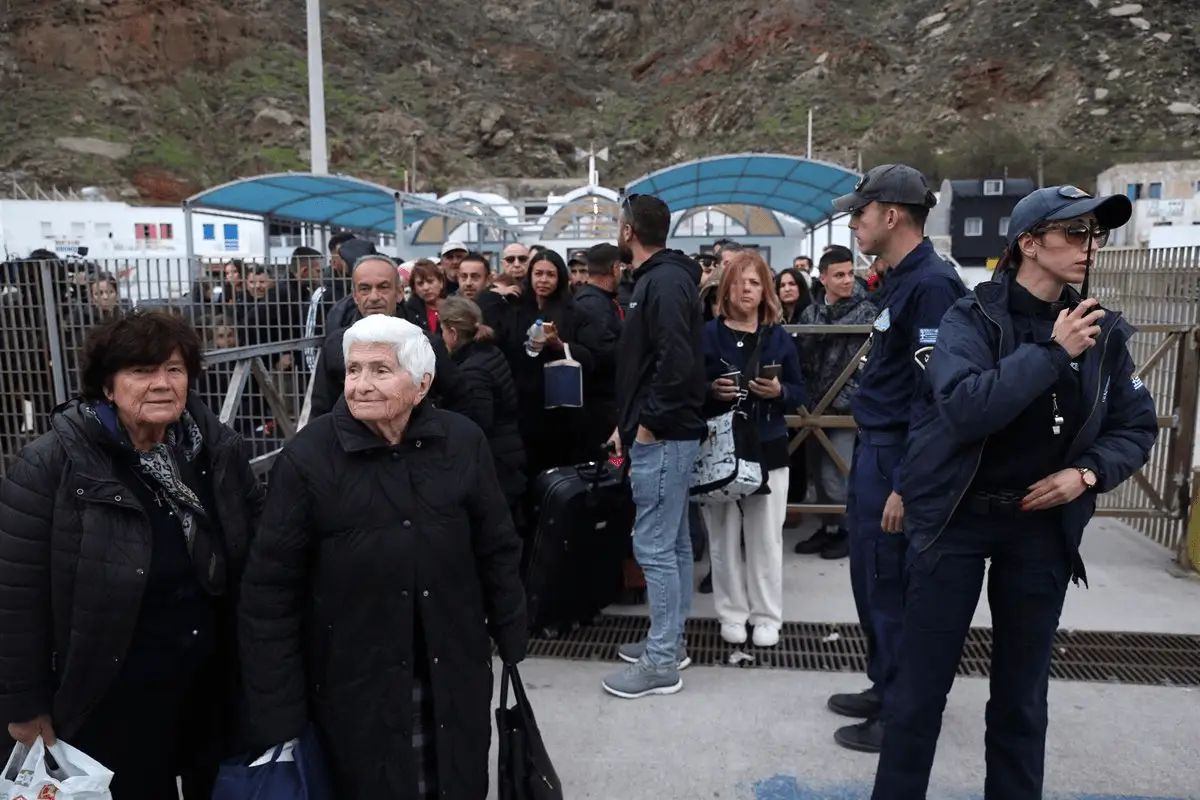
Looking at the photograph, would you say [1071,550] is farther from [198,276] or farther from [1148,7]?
[1148,7]

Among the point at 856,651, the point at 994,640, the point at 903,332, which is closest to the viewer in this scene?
the point at 994,640

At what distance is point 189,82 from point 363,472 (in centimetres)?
6128

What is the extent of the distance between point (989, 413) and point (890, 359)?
849 millimetres

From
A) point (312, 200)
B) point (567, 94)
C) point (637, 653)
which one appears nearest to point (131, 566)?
point (637, 653)

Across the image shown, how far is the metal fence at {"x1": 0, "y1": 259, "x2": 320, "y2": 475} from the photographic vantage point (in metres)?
4.29

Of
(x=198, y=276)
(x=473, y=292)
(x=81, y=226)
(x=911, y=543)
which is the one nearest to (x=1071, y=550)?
(x=911, y=543)

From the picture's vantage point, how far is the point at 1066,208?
2340 mm

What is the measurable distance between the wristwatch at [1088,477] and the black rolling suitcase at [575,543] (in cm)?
225

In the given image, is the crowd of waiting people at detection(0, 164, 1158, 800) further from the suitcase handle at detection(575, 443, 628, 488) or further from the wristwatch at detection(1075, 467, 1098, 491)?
the suitcase handle at detection(575, 443, 628, 488)

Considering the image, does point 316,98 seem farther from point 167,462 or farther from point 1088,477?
point 1088,477

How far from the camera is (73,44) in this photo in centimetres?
5275

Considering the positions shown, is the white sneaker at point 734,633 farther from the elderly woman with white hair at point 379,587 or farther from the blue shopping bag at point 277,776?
the blue shopping bag at point 277,776

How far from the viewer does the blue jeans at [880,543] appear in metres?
3.11

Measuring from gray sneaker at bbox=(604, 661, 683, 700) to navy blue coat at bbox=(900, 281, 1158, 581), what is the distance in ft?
5.27
